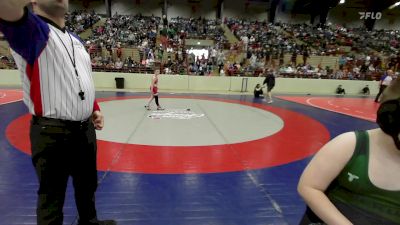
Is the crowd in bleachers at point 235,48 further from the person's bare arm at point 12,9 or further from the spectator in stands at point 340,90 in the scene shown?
the person's bare arm at point 12,9

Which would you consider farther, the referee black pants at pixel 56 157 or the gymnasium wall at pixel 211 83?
the gymnasium wall at pixel 211 83

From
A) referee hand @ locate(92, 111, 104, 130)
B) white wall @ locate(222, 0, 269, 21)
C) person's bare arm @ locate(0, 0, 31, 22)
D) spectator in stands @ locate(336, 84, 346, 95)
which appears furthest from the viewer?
white wall @ locate(222, 0, 269, 21)

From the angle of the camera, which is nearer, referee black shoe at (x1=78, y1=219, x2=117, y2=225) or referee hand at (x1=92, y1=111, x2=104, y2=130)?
referee hand at (x1=92, y1=111, x2=104, y2=130)

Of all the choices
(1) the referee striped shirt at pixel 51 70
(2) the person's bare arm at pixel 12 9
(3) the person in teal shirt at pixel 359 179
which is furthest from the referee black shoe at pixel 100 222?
(3) the person in teal shirt at pixel 359 179

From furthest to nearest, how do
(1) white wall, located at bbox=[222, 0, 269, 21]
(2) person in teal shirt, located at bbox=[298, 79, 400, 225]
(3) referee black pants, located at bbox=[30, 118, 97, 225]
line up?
(1) white wall, located at bbox=[222, 0, 269, 21] → (3) referee black pants, located at bbox=[30, 118, 97, 225] → (2) person in teal shirt, located at bbox=[298, 79, 400, 225]

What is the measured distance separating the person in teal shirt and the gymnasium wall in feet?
50.3

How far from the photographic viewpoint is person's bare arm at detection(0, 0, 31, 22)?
125 centimetres

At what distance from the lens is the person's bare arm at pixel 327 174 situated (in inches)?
44.5

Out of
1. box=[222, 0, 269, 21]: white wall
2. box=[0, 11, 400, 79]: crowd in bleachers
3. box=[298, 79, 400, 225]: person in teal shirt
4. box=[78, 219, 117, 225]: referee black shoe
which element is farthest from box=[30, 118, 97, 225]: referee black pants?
box=[222, 0, 269, 21]: white wall

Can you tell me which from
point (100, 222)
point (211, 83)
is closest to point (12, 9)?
point (100, 222)

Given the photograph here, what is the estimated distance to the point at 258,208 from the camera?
Answer: 127 inches

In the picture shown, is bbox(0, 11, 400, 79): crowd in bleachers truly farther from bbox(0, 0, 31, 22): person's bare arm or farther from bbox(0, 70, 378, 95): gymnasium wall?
bbox(0, 0, 31, 22): person's bare arm

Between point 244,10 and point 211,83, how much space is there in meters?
20.3

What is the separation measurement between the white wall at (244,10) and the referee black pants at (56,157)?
33.3 m
